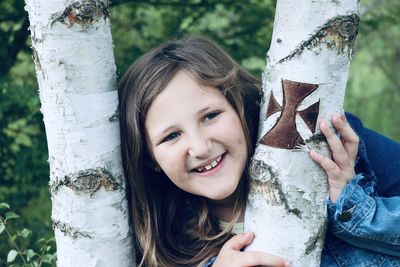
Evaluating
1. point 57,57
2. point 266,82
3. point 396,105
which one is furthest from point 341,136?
point 396,105

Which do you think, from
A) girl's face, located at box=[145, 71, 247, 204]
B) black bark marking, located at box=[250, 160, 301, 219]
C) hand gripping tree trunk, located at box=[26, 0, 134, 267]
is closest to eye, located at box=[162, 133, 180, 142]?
girl's face, located at box=[145, 71, 247, 204]

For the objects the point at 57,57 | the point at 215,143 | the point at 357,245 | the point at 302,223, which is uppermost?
the point at 57,57

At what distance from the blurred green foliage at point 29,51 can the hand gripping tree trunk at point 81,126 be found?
4.77 ft

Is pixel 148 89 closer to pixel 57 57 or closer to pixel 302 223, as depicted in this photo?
pixel 57 57

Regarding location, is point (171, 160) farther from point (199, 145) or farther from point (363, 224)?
point (363, 224)

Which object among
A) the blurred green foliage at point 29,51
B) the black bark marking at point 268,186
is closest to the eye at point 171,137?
the black bark marking at point 268,186

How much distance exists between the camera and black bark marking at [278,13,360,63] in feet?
6.35

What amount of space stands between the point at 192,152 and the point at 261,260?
46 cm

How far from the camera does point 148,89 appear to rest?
2438 millimetres

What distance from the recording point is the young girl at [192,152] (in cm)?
227

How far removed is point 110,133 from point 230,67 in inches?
25.7

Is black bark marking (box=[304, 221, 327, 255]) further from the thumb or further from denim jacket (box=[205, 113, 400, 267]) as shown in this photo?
the thumb

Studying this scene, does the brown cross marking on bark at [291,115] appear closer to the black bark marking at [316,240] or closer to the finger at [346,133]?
the finger at [346,133]

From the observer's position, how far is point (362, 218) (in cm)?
211
